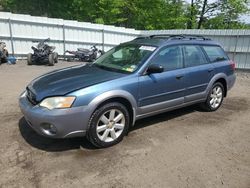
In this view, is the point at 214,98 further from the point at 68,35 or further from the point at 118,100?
the point at 68,35

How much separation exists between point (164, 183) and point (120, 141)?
1.17 metres

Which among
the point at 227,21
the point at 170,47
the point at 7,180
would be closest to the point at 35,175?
the point at 7,180

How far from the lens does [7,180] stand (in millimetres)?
2814

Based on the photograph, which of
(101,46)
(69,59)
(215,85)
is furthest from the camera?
(101,46)

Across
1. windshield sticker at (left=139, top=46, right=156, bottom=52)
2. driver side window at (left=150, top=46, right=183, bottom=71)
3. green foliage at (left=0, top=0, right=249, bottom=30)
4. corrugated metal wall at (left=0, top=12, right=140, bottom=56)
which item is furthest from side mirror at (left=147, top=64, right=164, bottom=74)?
green foliage at (left=0, top=0, right=249, bottom=30)

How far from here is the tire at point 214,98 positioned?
213 inches

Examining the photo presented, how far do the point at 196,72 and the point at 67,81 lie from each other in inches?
100

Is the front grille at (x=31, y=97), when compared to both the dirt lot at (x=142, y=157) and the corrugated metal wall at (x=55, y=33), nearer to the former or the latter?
the dirt lot at (x=142, y=157)

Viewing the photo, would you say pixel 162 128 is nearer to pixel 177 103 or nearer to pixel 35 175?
pixel 177 103

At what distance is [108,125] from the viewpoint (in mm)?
3666

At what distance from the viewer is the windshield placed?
13.4 feet

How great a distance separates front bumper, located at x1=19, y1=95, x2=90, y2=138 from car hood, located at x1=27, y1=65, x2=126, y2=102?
0.22m

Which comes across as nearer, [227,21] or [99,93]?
[99,93]

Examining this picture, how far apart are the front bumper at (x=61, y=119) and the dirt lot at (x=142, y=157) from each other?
1.13 ft
